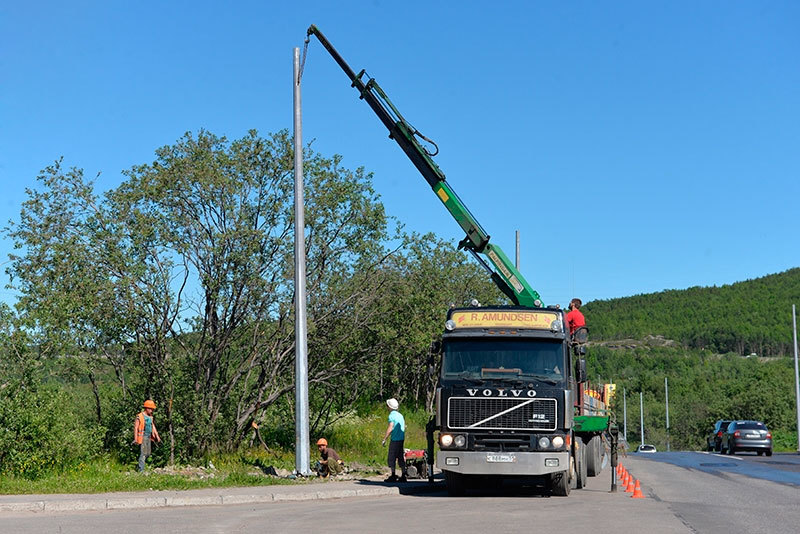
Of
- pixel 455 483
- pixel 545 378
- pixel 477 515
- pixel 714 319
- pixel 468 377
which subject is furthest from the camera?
pixel 714 319

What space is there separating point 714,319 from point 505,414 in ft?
614

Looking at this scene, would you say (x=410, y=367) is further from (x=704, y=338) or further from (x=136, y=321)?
(x=704, y=338)

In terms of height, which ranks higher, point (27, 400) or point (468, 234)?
point (468, 234)

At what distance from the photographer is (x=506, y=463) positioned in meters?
17.2

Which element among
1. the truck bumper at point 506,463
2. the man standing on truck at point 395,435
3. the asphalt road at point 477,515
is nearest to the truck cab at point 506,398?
the truck bumper at point 506,463

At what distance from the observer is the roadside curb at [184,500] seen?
14304mm

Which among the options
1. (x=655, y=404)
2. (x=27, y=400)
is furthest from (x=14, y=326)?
(x=655, y=404)

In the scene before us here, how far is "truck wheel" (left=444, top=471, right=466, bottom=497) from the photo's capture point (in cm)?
1823

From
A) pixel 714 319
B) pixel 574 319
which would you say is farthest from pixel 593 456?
pixel 714 319

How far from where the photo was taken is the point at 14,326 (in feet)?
64.2

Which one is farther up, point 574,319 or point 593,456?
point 574,319

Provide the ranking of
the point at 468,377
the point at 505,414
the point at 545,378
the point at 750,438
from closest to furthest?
1. the point at 505,414
2. the point at 545,378
3. the point at 468,377
4. the point at 750,438

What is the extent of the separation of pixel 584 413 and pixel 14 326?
1161 cm

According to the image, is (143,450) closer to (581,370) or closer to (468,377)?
(468,377)
